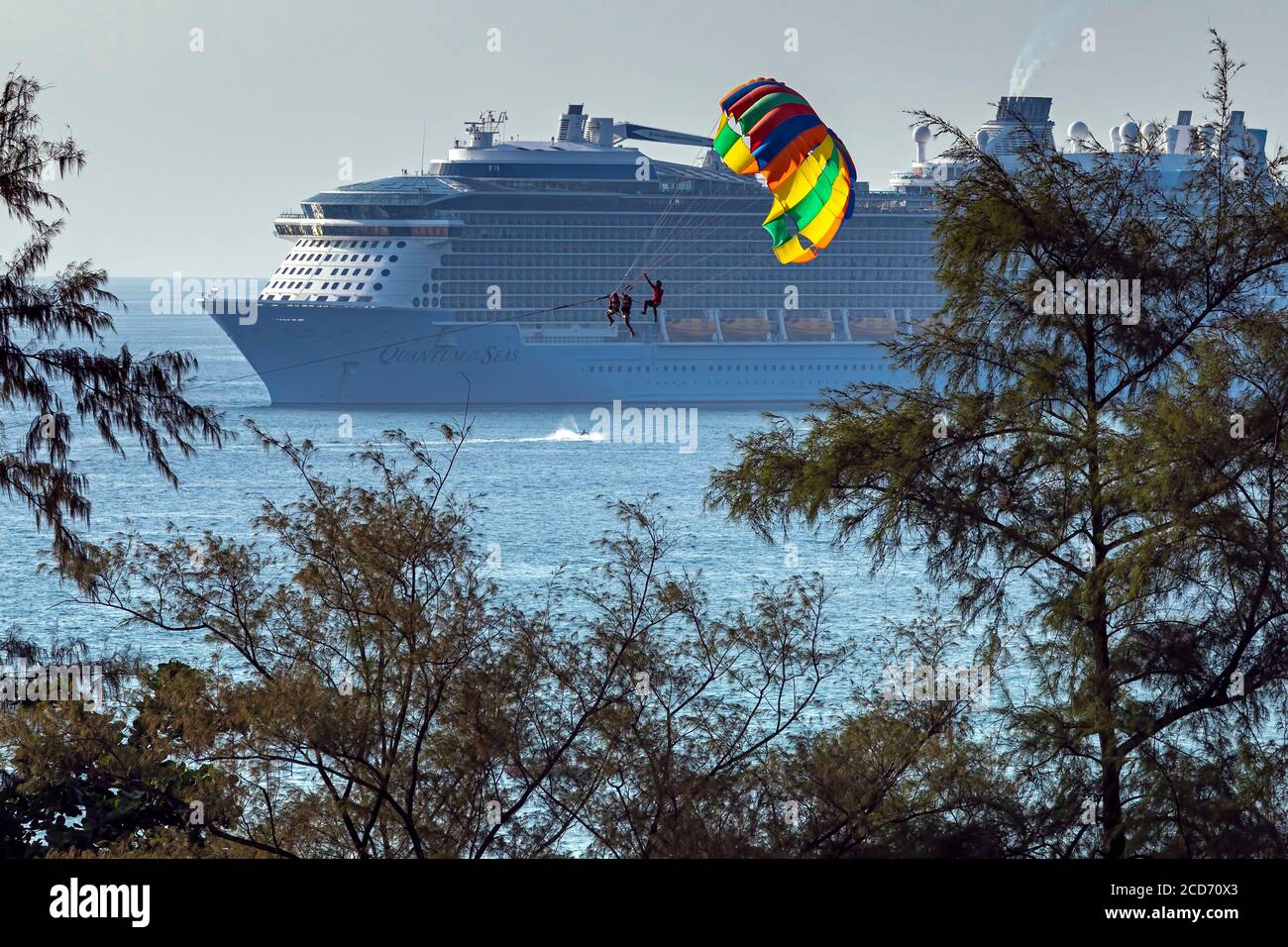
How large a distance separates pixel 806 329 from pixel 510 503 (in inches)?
995

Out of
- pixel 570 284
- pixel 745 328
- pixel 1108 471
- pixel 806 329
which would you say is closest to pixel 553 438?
pixel 570 284

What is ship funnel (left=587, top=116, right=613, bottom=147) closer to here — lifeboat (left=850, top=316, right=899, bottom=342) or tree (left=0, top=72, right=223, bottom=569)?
lifeboat (left=850, top=316, right=899, bottom=342)

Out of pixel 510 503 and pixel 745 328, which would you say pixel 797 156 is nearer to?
pixel 510 503

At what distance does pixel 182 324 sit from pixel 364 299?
12164 cm

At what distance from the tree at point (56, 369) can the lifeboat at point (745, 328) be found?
57457 millimetres

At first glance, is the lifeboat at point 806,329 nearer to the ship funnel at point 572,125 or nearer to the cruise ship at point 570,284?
the cruise ship at point 570,284

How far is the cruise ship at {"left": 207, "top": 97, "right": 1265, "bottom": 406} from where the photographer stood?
62844 mm

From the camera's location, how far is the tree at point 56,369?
905 cm

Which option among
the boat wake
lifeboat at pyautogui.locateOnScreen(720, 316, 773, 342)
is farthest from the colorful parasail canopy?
lifeboat at pyautogui.locateOnScreen(720, 316, 773, 342)

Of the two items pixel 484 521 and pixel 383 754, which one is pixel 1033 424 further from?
pixel 484 521

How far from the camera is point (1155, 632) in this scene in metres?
9.53

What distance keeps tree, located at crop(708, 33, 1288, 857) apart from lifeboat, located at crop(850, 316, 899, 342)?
191ft

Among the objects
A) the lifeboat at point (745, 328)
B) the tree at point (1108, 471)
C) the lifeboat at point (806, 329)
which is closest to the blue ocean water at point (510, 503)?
the lifeboat at point (745, 328)
